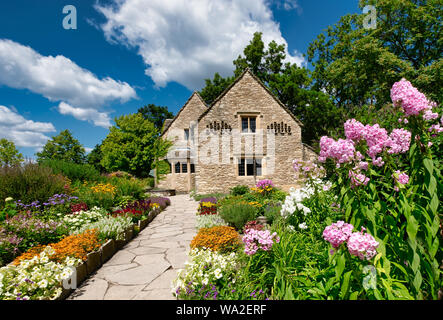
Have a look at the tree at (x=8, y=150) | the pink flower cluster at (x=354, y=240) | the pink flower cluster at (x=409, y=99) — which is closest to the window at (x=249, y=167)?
the pink flower cluster at (x=409, y=99)

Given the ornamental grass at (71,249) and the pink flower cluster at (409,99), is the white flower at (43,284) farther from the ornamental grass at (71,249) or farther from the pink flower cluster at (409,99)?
the pink flower cluster at (409,99)

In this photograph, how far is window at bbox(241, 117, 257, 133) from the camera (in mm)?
15383

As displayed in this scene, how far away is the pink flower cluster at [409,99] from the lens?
1805 mm

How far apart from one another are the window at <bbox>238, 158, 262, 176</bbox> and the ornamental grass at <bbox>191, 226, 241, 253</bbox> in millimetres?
11162

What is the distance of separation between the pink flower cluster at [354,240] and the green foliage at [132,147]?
1543cm

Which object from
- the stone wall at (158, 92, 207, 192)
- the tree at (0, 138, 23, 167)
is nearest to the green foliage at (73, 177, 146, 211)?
the stone wall at (158, 92, 207, 192)

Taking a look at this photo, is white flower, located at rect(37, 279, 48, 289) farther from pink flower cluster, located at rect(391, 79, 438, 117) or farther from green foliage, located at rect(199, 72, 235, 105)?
green foliage, located at rect(199, 72, 235, 105)

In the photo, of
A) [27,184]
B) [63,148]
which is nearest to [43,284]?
[27,184]

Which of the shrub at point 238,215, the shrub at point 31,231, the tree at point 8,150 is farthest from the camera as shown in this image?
the tree at point 8,150
